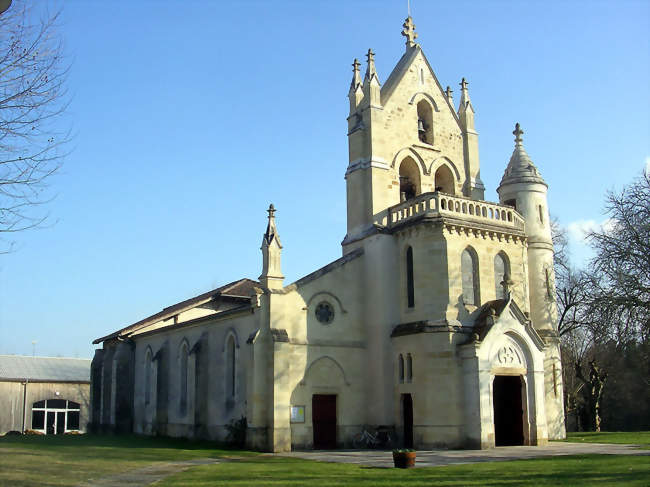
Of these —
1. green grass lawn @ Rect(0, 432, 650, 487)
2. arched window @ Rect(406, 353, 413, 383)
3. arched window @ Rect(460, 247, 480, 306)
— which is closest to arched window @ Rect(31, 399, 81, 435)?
green grass lawn @ Rect(0, 432, 650, 487)

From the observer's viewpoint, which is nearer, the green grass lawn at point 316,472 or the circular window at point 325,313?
the green grass lawn at point 316,472

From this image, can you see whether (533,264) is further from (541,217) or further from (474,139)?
(474,139)

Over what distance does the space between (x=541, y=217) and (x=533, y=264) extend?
104 inches

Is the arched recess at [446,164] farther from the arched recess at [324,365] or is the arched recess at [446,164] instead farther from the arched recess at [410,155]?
the arched recess at [324,365]

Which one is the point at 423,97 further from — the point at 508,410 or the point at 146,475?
the point at 146,475

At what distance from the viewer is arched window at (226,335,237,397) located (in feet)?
114

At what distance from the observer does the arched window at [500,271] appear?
3272 cm

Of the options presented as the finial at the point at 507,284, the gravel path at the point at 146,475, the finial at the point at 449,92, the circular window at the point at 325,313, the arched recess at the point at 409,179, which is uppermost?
the finial at the point at 449,92

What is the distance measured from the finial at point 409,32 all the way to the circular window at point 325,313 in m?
16.4

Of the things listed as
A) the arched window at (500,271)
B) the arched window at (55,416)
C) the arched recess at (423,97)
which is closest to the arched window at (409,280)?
the arched window at (500,271)

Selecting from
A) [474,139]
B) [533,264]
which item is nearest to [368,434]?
[533,264]

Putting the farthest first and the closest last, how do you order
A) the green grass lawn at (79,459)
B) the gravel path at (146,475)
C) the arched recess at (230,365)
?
the arched recess at (230,365) < the green grass lawn at (79,459) < the gravel path at (146,475)

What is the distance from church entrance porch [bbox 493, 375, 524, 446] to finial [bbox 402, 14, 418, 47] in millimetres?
19288

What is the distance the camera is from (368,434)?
3133 centimetres
